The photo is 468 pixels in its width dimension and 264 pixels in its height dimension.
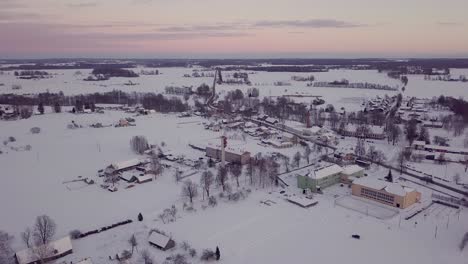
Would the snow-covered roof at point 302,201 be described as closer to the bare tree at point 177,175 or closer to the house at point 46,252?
the bare tree at point 177,175

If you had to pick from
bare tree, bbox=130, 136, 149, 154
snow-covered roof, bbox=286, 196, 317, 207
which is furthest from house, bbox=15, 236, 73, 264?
bare tree, bbox=130, 136, 149, 154

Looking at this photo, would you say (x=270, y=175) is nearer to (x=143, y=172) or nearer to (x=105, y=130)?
(x=143, y=172)

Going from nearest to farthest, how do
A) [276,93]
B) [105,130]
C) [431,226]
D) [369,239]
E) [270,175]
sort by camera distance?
1. [369,239]
2. [431,226]
3. [270,175]
4. [105,130]
5. [276,93]

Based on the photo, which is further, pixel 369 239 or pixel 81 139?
pixel 81 139

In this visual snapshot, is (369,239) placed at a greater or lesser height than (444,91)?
lesser

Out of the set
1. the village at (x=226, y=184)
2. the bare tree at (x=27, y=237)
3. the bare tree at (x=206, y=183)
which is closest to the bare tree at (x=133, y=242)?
the village at (x=226, y=184)

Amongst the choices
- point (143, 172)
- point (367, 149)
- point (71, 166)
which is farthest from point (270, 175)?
point (71, 166)

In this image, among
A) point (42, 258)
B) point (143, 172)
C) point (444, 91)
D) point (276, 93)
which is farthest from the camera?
point (276, 93)
